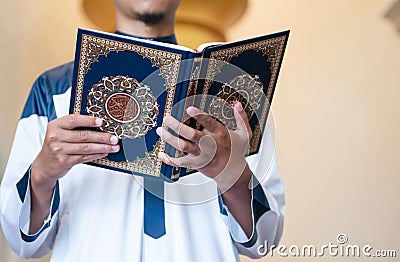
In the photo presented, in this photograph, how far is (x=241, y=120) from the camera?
1107 millimetres

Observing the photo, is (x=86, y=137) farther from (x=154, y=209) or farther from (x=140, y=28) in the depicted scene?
(x=140, y=28)

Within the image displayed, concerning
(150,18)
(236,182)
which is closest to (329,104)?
(150,18)

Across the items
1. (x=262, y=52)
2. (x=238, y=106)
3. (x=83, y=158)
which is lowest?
(x=83, y=158)

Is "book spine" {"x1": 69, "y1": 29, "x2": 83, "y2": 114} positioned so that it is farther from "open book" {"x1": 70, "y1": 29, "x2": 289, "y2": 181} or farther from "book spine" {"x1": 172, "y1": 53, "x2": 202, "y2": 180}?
"book spine" {"x1": 172, "y1": 53, "x2": 202, "y2": 180}

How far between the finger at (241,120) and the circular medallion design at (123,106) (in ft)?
0.49

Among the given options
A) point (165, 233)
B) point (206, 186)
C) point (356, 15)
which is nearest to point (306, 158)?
point (356, 15)

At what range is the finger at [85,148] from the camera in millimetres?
1049

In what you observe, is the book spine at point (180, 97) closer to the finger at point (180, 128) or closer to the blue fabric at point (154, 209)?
the finger at point (180, 128)

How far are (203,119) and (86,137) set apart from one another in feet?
0.68

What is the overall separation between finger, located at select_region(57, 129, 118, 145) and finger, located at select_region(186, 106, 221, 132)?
15cm

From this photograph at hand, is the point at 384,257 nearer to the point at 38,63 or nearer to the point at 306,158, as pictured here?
the point at 306,158

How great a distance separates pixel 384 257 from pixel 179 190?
3.11 ft

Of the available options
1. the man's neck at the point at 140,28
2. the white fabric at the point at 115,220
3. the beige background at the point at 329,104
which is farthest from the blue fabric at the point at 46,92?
the beige background at the point at 329,104

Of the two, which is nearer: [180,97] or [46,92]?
[180,97]
